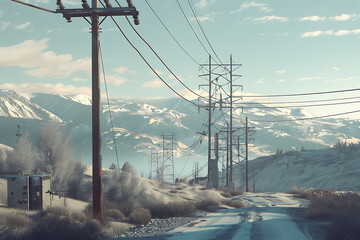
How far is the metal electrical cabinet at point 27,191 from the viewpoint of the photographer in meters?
26.6

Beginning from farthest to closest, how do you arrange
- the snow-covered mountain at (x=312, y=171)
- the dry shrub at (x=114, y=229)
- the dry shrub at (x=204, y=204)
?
the snow-covered mountain at (x=312, y=171) < the dry shrub at (x=204, y=204) < the dry shrub at (x=114, y=229)

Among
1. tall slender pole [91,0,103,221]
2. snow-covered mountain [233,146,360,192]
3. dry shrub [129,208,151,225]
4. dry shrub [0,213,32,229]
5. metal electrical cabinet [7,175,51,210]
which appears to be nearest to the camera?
dry shrub [0,213,32,229]

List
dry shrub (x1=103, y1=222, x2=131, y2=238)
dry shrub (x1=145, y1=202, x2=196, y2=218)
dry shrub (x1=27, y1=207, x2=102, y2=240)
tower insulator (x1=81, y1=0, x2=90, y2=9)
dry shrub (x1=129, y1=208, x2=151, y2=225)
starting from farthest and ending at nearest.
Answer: dry shrub (x1=145, y1=202, x2=196, y2=218) → dry shrub (x1=129, y1=208, x2=151, y2=225) → tower insulator (x1=81, y1=0, x2=90, y2=9) → dry shrub (x1=103, y1=222, x2=131, y2=238) → dry shrub (x1=27, y1=207, x2=102, y2=240)

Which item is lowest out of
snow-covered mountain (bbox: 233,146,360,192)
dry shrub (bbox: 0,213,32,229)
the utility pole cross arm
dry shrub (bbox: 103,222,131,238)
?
snow-covered mountain (bbox: 233,146,360,192)

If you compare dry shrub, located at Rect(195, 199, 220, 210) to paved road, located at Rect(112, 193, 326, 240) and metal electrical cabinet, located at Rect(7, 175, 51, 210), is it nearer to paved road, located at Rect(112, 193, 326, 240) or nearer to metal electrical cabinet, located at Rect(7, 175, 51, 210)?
paved road, located at Rect(112, 193, 326, 240)

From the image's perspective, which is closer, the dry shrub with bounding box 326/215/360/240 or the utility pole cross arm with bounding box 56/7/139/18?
the dry shrub with bounding box 326/215/360/240

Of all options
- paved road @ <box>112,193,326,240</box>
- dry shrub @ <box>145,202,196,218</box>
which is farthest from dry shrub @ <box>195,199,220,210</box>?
paved road @ <box>112,193,326,240</box>

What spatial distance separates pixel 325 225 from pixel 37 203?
54.4 feet

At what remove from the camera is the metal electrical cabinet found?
26.6 m

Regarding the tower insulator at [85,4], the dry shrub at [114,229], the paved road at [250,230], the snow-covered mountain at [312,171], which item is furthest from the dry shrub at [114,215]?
the snow-covered mountain at [312,171]

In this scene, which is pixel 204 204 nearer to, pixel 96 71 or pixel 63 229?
pixel 96 71

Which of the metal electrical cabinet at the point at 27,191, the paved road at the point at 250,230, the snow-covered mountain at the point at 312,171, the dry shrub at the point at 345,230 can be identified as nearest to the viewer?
the dry shrub at the point at 345,230

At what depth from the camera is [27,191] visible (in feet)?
87.5

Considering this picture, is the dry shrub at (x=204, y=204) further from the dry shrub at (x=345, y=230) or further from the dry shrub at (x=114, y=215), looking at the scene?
the dry shrub at (x=345, y=230)
